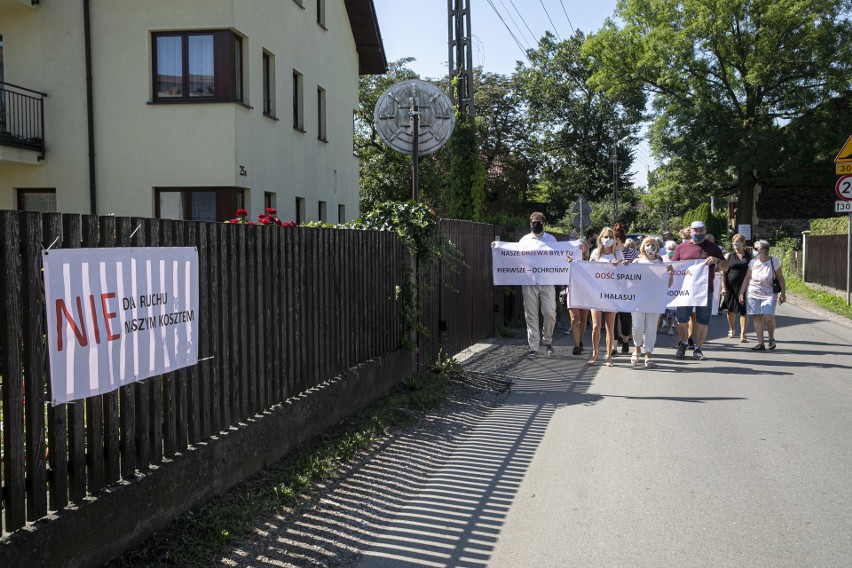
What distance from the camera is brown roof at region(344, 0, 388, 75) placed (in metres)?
25.1

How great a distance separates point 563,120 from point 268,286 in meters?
64.2

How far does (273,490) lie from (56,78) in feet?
45.4

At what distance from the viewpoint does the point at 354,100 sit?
26.4 metres

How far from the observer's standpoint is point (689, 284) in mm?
12109

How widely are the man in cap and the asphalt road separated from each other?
183cm

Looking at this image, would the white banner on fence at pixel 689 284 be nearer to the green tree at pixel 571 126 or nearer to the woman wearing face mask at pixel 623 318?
the woman wearing face mask at pixel 623 318

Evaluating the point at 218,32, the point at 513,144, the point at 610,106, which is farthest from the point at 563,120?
the point at 218,32

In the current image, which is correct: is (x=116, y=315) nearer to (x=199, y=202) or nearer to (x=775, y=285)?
(x=775, y=285)

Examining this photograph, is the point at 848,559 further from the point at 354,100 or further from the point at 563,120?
the point at 563,120

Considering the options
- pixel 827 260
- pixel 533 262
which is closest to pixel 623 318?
pixel 533 262

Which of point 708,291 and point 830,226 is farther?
point 830,226

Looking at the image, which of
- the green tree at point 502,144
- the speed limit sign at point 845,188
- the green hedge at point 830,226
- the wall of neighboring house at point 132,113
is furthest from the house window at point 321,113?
the green tree at point 502,144

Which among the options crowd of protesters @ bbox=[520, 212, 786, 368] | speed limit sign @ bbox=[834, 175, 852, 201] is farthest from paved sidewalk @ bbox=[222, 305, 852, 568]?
speed limit sign @ bbox=[834, 175, 852, 201]

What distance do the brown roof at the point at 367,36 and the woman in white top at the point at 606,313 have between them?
15.6 metres
